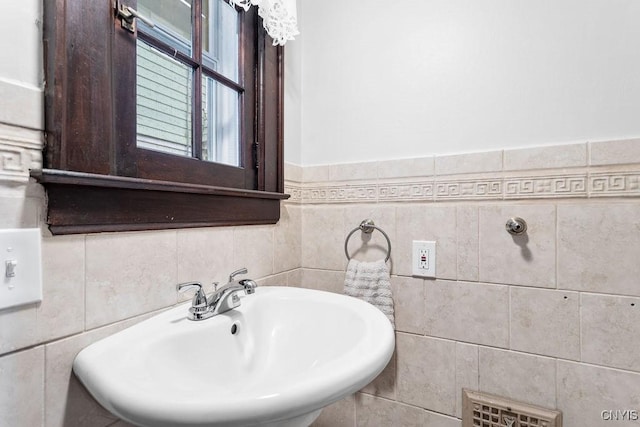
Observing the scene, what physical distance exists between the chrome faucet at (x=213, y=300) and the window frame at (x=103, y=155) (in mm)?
166

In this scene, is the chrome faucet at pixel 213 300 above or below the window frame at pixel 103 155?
below

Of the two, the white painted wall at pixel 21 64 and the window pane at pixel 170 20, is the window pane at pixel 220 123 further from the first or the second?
the white painted wall at pixel 21 64

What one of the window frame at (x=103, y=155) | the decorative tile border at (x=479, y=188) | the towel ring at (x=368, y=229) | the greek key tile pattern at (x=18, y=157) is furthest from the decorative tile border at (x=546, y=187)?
the greek key tile pattern at (x=18, y=157)

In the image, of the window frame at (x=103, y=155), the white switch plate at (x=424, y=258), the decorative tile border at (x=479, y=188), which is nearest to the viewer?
the window frame at (x=103, y=155)

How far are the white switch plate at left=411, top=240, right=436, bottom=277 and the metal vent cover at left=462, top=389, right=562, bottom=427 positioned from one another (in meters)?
0.37

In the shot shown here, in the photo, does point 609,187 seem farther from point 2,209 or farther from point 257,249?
point 2,209

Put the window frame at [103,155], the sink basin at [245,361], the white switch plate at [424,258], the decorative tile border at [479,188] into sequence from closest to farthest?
the sink basin at [245,361], the window frame at [103,155], the decorative tile border at [479,188], the white switch plate at [424,258]

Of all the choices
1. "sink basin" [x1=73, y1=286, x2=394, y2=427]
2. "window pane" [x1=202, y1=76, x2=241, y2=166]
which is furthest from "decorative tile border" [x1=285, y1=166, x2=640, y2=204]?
"sink basin" [x1=73, y1=286, x2=394, y2=427]

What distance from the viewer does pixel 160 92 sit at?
0.78m

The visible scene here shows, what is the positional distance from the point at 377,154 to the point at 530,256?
1.83ft

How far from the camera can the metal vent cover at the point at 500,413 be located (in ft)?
2.84

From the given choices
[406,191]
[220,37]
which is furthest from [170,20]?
[406,191]

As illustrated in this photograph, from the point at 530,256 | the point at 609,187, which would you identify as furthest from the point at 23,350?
the point at 609,187

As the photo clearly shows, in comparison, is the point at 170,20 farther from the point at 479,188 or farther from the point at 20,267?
the point at 479,188
